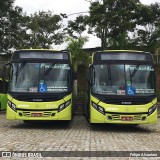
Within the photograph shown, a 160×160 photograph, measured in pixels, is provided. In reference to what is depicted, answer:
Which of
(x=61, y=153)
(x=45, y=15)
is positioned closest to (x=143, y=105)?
(x=61, y=153)

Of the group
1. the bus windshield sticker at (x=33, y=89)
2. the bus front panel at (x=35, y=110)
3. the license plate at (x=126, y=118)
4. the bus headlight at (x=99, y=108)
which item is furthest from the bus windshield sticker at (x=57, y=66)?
the license plate at (x=126, y=118)

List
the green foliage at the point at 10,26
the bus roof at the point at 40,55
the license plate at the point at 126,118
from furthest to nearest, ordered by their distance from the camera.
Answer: the green foliage at the point at 10,26
the bus roof at the point at 40,55
the license plate at the point at 126,118

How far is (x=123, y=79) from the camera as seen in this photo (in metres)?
16.1

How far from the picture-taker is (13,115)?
16156 mm

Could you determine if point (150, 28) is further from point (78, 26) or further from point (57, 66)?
point (57, 66)

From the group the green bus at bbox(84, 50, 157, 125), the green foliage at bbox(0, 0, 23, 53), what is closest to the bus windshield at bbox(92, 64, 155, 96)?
the green bus at bbox(84, 50, 157, 125)

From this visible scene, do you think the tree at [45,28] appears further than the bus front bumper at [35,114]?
Yes

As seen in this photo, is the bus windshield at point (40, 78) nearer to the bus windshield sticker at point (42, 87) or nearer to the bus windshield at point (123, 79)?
the bus windshield sticker at point (42, 87)

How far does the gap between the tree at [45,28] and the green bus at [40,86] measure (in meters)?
35.0

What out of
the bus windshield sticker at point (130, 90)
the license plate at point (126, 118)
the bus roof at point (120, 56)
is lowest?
the license plate at point (126, 118)

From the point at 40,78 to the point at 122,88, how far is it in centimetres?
325

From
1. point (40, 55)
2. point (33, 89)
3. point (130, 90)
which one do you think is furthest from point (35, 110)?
point (130, 90)

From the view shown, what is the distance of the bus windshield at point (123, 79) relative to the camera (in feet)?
52.5

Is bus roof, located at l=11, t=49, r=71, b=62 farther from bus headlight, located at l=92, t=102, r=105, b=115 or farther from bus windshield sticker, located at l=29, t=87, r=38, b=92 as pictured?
bus headlight, located at l=92, t=102, r=105, b=115
